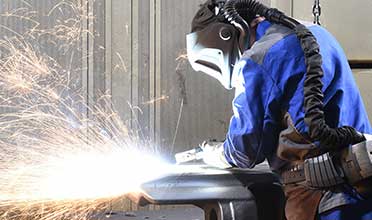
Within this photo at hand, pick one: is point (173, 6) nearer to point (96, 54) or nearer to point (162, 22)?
point (162, 22)

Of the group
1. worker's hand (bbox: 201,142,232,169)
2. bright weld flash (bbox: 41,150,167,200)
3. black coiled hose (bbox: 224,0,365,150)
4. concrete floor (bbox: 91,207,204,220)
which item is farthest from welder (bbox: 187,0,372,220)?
concrete floor (bbox: 91,207,204,220)

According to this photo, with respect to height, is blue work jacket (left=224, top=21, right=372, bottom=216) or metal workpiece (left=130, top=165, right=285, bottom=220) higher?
blue work jacket (left=224, top=21, right=372, bottom=216)

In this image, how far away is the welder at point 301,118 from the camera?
1647 millimetres

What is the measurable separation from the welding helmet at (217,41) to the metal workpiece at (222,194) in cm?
56

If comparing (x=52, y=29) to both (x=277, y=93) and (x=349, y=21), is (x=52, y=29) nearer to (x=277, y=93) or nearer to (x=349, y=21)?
(x=349, y=21)

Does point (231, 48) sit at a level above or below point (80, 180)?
above

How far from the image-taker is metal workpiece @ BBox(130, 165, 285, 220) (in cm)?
145

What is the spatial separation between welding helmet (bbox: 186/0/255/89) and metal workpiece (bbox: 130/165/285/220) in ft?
1.85

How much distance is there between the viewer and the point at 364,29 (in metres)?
3.20

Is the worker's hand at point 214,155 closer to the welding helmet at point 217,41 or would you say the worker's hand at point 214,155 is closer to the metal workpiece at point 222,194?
the welding helmet at point 217,41

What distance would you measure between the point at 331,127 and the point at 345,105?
0.08 meters

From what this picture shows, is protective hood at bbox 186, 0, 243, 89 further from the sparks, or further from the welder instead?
the sparks

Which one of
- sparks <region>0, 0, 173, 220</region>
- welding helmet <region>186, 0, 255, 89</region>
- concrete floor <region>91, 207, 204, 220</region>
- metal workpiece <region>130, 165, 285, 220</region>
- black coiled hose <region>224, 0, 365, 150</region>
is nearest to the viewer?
metal workpiece <region>130, 165, 285, 220</region>

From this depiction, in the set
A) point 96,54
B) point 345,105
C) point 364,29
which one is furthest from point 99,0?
point 345,105
